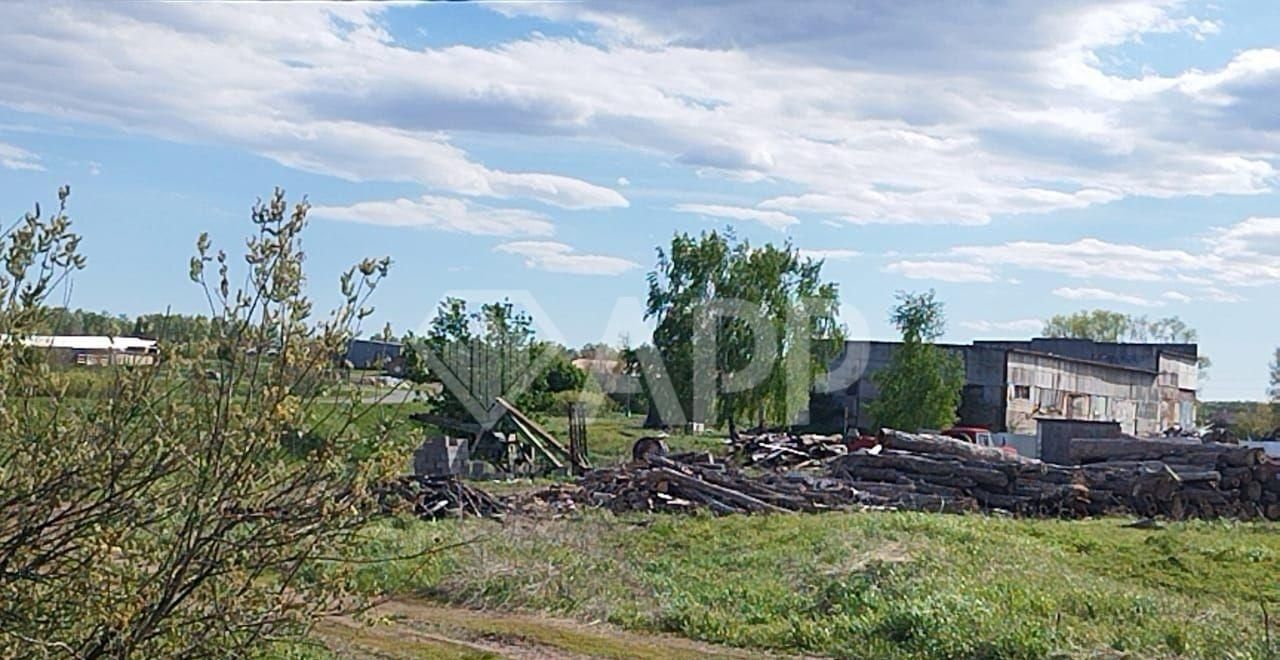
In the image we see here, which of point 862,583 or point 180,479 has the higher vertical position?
point 180,479

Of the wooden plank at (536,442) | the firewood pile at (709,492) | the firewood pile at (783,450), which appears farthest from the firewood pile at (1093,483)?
the wooden plank at (536,442)

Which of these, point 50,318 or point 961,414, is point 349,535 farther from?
point 961,414

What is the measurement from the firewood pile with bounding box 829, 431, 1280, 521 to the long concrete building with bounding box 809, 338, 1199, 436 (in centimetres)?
2205

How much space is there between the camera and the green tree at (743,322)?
51.9 meters

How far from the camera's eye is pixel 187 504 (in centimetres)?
590

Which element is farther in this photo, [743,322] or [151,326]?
[743,322]

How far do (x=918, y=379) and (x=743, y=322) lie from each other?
9105 mm

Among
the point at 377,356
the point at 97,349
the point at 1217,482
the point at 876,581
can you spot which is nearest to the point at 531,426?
the point at 1217,482

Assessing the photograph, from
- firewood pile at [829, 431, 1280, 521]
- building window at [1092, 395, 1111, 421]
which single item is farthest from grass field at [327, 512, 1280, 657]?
building window at [1092, 395, 1111, 421]

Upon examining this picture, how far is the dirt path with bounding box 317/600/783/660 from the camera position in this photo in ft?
38.1

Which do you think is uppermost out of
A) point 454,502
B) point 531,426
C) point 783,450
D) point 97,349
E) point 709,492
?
point 97,349

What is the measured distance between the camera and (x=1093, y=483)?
2575 cm

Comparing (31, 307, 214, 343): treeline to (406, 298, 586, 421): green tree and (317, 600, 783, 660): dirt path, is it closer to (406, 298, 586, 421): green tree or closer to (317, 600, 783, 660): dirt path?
(317, 600, 783, 660): dirt path

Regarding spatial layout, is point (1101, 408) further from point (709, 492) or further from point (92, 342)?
point (92, 342)
